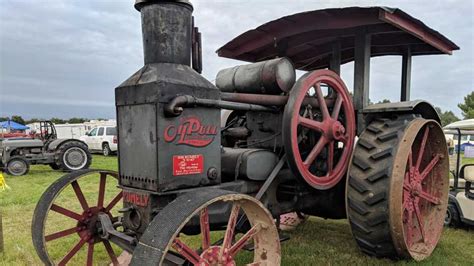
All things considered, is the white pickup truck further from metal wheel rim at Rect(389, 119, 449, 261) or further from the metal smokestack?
the metal smokestack

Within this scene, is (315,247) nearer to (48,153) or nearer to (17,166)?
(17,166)

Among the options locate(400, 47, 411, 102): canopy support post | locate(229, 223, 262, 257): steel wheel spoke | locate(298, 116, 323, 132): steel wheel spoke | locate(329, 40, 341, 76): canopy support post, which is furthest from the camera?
locate(400, 47, 411, 102): canopy support post

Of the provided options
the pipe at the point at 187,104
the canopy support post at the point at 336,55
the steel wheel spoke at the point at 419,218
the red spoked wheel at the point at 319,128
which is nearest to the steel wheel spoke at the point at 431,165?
the steel wheel spoke at the point at 419,218

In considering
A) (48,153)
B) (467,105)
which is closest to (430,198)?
(48,153)

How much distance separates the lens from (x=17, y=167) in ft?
35.8

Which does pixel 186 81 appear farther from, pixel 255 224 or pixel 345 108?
pixel 345 108

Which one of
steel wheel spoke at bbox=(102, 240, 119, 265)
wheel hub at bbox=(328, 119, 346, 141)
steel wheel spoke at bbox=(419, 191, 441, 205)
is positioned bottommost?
steel wheel spoke at bbox=(102, 240, 119, 265)

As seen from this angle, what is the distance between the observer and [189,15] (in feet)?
8.77

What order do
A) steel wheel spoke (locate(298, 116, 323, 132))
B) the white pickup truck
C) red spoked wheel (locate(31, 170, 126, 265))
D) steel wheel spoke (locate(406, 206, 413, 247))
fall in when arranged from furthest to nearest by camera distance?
the white pickup truck → steel wheel spoke (locate(406, 206, 413, 247)) → steel wheel spoke (locate(298, 116, 323, 132)) → red spoked wheel (locate(31, 170, 126, 265))

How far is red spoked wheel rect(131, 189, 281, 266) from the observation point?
1951mm

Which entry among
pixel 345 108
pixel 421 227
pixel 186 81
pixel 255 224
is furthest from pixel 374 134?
pixel 186 81

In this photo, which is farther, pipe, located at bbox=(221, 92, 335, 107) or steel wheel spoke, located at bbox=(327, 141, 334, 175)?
steel wheel spoke, located at bbox=(327, 141, 334, 175)

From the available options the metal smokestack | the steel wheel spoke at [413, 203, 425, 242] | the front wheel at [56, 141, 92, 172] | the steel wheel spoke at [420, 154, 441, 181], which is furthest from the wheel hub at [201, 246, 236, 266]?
the front wheel at [56, 141, 92, 172]

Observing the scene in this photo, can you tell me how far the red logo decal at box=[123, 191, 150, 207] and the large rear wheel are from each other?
67.9 inches
